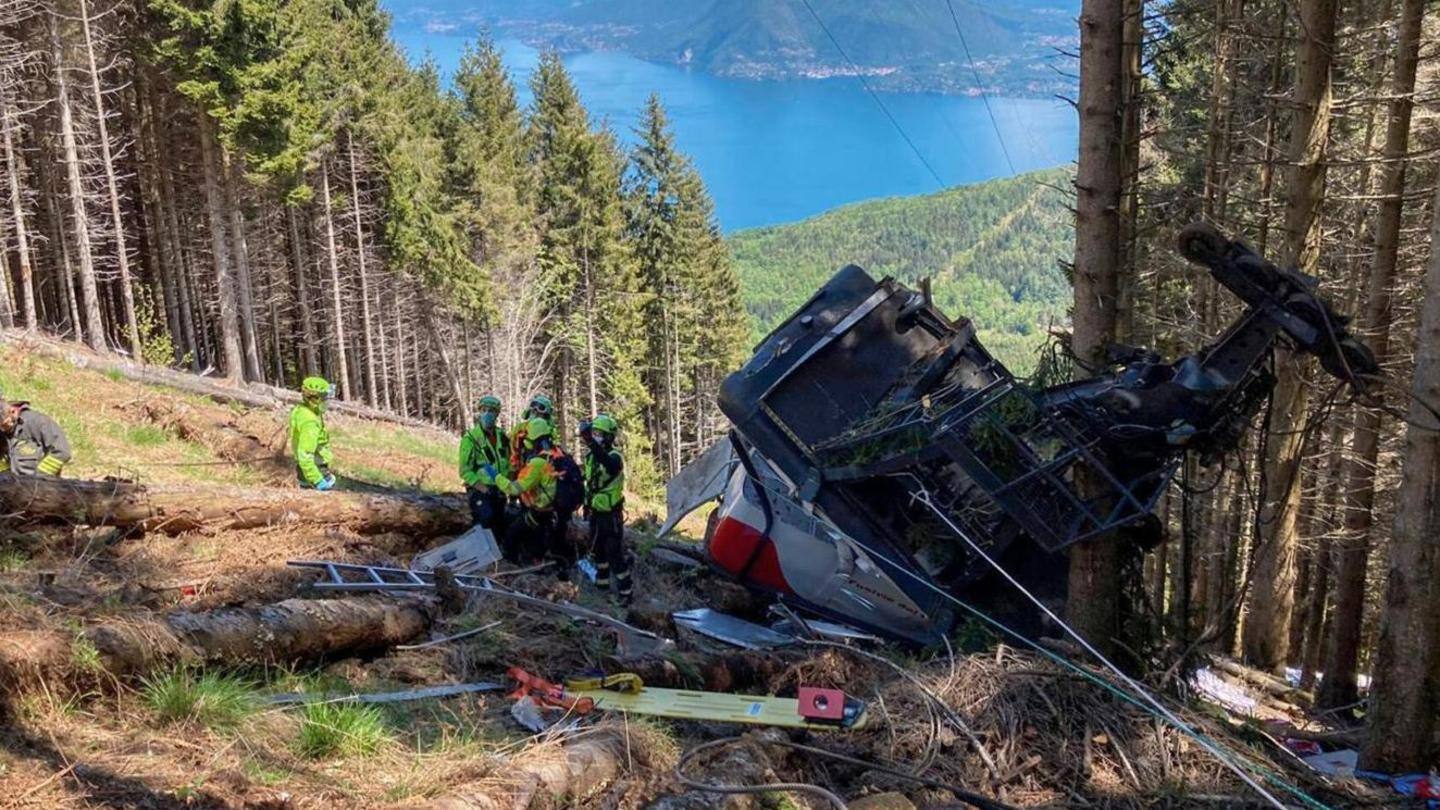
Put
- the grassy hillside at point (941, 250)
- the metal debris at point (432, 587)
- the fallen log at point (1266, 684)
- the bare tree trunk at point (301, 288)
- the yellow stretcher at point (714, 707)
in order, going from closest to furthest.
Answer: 1. the yellow stretcher at point (714, 707)
2. the metal debris at point (432, 587)
3. the fallen log at point (1266, 684)
4. the bare tree trunk at point (301, 288)
5. the grassy hillside at point (941, 250)

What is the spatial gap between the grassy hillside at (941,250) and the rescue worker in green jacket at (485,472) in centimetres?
8120

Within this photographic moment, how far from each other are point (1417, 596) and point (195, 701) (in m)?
6.68

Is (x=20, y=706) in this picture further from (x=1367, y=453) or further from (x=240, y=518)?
(x=1367, y=453)

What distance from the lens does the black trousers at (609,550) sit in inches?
382

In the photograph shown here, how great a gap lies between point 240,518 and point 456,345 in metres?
34.7

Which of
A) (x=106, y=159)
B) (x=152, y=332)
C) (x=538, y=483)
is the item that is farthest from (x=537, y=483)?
(x=152, y=332)

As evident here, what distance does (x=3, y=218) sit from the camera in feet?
88.5

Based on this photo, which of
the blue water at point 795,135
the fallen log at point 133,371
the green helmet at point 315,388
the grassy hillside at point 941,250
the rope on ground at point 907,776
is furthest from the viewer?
the blue water at point 795,135

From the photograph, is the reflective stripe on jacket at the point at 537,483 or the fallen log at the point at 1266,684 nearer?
the reflective stripe on jacket at the point at 537,483

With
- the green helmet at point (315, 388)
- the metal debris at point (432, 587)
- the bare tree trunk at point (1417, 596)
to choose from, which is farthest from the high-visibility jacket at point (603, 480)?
the bare tree trunk at point (1417, 596)

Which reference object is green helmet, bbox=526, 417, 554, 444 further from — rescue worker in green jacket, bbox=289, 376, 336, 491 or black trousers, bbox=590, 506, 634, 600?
rescue worker in green jacket, bbox=289, 376, 336, 491

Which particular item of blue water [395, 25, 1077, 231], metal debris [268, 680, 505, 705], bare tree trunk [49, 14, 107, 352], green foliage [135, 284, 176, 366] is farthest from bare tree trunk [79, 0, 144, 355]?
blue water [395, 25, 1077, 231]

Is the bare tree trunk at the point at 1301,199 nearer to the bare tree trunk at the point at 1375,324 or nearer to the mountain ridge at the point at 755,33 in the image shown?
the bare tree trunk at the point at 1375,324

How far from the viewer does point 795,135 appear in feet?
486
